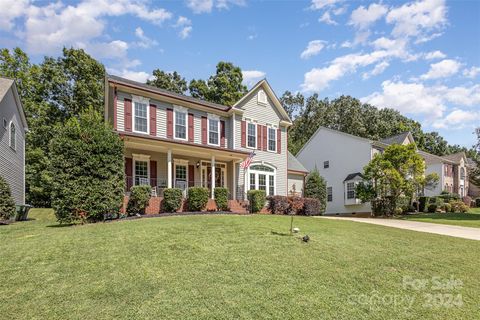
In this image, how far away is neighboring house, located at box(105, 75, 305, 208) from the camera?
1602 cm

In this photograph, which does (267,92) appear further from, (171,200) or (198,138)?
(171,200)

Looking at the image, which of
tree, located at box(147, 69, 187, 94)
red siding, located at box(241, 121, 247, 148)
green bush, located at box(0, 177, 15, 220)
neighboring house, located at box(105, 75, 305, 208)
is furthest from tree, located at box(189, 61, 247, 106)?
green bush, located at box(0, 177, 15, 220)

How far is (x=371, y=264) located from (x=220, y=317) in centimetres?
386

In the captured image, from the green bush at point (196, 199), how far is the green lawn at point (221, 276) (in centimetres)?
644

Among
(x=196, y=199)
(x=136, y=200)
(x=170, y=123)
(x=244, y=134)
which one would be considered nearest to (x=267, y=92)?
(x=244, y=134)

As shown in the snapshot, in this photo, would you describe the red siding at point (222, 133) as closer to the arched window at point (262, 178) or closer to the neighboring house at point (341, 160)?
the arched window at point (262, 178)

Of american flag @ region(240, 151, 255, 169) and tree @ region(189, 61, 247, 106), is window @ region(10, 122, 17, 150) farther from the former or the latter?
tree @ region(189, 61, 247, 106)

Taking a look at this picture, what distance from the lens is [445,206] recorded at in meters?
28.0

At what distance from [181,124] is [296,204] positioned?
7.98 m

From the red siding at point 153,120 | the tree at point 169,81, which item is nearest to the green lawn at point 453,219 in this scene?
the red siding at point 153,120

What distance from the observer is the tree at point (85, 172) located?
1077cm

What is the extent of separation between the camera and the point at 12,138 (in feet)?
55.8

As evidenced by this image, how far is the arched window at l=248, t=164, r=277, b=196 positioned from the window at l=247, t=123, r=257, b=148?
1350mm

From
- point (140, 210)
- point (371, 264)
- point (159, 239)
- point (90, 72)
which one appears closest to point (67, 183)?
point (140, 210)
